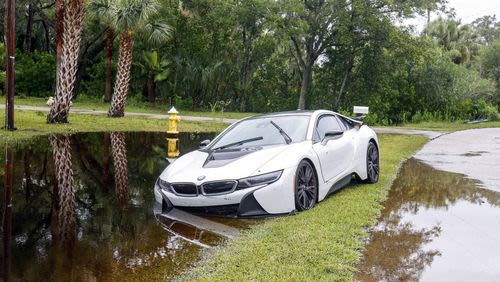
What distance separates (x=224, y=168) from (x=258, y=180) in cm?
50

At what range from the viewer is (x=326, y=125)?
773cm

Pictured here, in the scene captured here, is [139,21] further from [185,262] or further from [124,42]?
[185,262]

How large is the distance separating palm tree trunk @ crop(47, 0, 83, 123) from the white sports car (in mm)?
11555

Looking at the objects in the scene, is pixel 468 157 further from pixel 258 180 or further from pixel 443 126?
pixel 443 126

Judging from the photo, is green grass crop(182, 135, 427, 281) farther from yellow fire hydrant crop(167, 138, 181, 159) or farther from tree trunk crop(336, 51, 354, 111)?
tree trunk crop(336, 51, 354, 111)

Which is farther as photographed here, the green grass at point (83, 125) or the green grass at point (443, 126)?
the green grass at point (443, 126)

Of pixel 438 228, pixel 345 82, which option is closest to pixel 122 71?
pixel 345 82

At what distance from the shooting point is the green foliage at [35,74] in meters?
34.7

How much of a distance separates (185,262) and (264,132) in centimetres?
311

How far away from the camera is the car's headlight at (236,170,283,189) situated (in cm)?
585

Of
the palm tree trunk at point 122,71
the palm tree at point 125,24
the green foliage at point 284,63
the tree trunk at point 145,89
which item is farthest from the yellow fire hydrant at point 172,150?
the tree trunk at point 145,89

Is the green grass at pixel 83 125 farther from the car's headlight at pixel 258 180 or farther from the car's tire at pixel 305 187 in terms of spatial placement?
the car's tire at pixel 305 187

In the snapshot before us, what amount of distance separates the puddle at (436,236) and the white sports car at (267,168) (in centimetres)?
100

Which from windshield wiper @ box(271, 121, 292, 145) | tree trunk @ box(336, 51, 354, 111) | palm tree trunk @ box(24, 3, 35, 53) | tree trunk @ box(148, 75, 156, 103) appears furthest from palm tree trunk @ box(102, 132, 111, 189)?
palm tree trunk @ box(24, 3, 35, 53)
